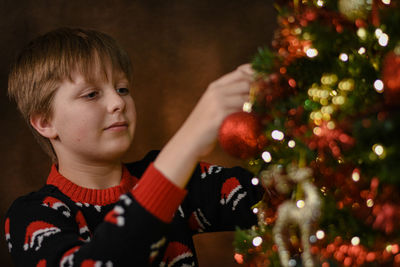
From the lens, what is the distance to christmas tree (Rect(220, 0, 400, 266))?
55 cm

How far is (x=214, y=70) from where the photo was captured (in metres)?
1.77

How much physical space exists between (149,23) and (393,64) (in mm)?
1367

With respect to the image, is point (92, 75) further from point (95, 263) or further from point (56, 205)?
point (95, 263)

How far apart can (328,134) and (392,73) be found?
0.13 metres

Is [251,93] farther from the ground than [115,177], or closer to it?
farther from the ground

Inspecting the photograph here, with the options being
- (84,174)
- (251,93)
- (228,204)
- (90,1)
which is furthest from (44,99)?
(90,1)

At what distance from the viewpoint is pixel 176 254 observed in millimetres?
1095

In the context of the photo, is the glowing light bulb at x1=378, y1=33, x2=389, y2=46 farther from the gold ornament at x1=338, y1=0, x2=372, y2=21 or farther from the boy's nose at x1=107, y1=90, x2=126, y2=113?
the boy's nose at x1=107, y1=90, x2=126, y2=113

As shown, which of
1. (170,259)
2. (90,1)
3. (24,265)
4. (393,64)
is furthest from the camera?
(90,1)

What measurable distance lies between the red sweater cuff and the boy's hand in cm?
1

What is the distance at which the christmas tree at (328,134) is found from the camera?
55 centimetres

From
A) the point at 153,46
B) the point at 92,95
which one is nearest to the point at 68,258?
the point at 92,95

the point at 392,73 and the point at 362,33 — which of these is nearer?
the point at 392,73

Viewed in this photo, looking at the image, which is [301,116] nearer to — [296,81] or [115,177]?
[296,81]
